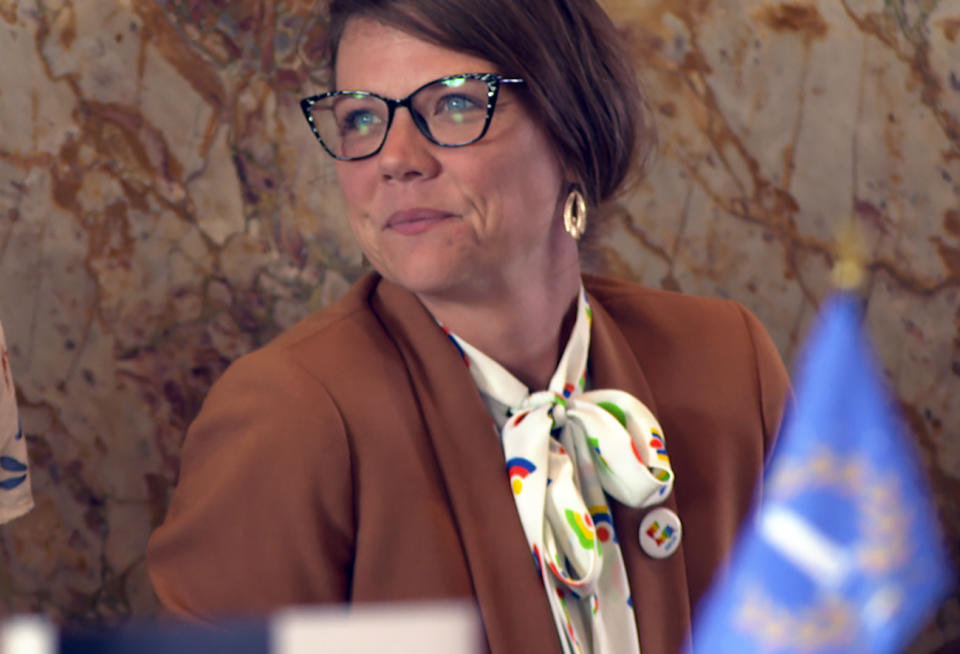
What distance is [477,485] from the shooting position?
48.9 inches

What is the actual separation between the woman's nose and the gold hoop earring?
0.22 meters

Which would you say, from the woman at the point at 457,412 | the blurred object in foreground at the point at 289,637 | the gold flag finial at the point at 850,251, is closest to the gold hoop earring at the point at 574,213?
the woman at the point at 457,412

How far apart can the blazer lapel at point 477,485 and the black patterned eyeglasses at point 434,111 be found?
8.8 inches

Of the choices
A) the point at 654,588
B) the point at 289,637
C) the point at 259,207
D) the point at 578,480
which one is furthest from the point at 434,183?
the point at 289,637

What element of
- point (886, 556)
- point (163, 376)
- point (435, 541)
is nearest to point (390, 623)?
point (435, 541)

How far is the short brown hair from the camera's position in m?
1.22

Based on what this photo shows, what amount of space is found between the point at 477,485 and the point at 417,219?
32 centimetres

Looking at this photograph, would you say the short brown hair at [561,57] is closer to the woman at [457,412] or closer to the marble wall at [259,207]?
the woman at [457,412]

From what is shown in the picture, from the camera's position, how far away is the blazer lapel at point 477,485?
3.88ft

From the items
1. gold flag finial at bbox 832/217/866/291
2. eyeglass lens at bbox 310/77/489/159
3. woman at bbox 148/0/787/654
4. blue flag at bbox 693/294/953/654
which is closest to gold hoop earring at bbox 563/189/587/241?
woman at bbox 148/0/787/654

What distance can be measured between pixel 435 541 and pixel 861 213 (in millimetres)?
1336

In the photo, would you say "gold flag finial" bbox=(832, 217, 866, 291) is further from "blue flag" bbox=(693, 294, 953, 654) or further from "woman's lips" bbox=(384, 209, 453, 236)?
"woman's lips" bbox=(384, 209, 453, 236)

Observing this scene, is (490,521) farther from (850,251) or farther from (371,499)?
(850,251)

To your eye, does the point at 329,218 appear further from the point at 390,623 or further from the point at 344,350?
the point at 390,623
